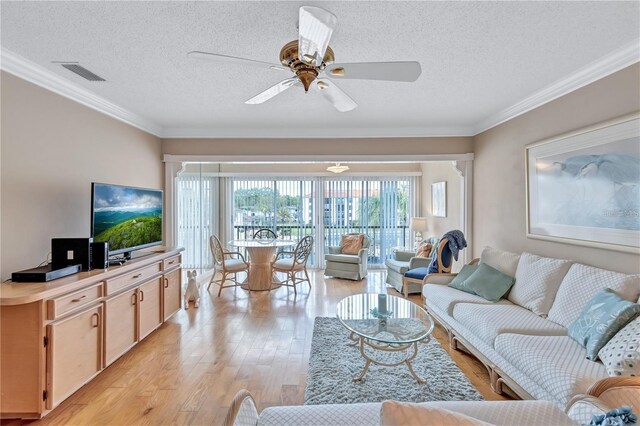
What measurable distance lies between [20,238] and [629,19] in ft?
14.4

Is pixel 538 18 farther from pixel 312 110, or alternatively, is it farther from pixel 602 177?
pixel 312 110

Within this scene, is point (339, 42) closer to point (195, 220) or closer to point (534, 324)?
point (534, 324)

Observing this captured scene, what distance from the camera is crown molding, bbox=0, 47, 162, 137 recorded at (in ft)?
7.25

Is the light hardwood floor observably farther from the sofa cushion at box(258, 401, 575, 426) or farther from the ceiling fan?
the ceiling fan

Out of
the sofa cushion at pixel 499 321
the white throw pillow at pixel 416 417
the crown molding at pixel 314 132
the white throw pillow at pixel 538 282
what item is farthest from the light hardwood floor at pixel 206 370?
the crown molding at pixel 314 132

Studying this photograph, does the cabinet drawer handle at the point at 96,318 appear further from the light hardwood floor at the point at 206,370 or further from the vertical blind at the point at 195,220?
the vertical blind at the point at 195,220

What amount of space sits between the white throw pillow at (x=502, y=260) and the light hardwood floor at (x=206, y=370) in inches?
36.8

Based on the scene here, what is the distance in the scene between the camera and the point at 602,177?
2346 mm

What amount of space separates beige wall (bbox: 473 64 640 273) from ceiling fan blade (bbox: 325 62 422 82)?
5.66ft

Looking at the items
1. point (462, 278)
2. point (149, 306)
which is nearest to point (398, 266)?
point (462, 278)

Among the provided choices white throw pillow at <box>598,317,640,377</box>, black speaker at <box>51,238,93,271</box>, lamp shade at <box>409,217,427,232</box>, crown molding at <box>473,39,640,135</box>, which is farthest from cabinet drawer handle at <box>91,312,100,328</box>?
lamp shade at <box>409,217,427,232</box>

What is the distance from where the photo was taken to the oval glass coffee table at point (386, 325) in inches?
88.9

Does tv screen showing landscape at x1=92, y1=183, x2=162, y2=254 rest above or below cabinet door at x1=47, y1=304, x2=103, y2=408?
above

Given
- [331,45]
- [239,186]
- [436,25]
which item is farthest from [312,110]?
[239,186]
